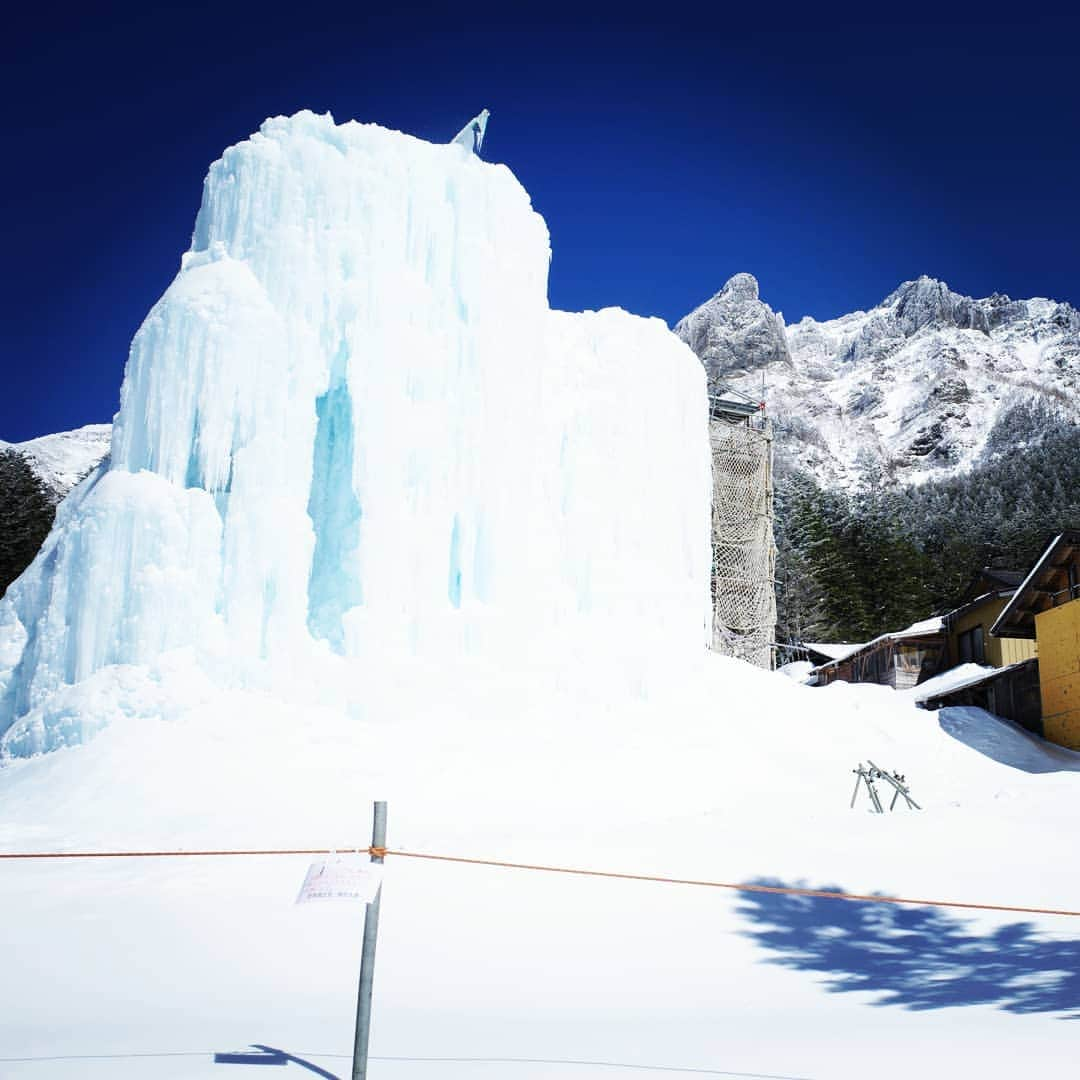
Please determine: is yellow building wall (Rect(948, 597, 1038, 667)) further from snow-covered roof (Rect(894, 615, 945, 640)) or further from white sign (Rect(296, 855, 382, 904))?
white sign (Rect(296, 855, 382, 904))

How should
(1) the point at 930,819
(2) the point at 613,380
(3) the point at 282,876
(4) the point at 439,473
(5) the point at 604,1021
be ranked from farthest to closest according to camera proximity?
1. (2) the point at 613,380
2. (4) the point at 439,473
3. (1) the point at 930,819
4. (3) the point at 282,876
5. (5) the point at 604,1021

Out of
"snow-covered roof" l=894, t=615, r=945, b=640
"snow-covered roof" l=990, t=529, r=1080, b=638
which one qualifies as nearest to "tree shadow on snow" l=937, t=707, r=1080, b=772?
"snow-covered roof" l=990, t=529, r=1080, b=638

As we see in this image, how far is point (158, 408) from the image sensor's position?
1603 cm

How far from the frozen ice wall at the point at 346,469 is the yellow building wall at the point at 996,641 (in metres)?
11.3

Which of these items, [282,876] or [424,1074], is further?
[282,876]

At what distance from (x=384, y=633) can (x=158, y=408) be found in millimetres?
5237

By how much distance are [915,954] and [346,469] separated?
41.7ft

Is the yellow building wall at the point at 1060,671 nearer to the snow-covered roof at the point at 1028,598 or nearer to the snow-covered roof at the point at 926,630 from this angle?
the snow-covered roof at the point at 1028,598

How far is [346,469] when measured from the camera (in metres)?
17.5

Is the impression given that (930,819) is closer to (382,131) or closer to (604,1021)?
(604,1021)

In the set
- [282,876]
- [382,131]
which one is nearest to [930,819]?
[282,876]

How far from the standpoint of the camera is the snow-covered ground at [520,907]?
5266mm

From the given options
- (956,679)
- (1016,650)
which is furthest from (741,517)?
(1016,650)

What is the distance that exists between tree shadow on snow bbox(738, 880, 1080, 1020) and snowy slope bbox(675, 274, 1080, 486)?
68.0 meters
